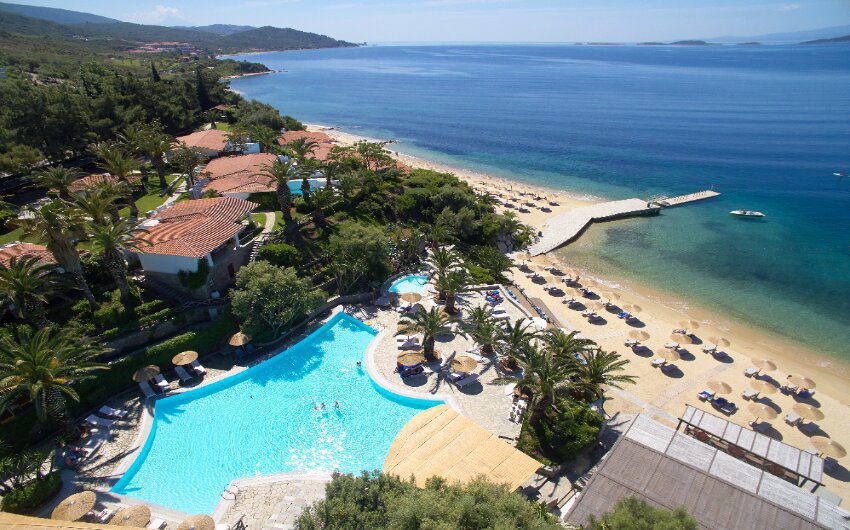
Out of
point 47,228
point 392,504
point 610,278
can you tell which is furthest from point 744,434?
point 47,228

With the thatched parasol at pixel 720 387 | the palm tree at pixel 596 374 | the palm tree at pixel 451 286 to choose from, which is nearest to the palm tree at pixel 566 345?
the palm tree at pixel 596 374

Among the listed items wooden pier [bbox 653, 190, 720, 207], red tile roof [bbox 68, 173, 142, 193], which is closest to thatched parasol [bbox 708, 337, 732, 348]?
wooden pier [bbox 653, 190, 720, 207]

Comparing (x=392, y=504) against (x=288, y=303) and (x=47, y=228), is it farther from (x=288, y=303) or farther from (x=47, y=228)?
(x=47, y=228)

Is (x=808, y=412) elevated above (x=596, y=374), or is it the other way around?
(x=596, y=374)

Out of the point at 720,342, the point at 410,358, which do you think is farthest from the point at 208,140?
the point at 720,342

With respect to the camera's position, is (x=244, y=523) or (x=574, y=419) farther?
(x=574, y=419)

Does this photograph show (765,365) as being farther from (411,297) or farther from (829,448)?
(411,297)
